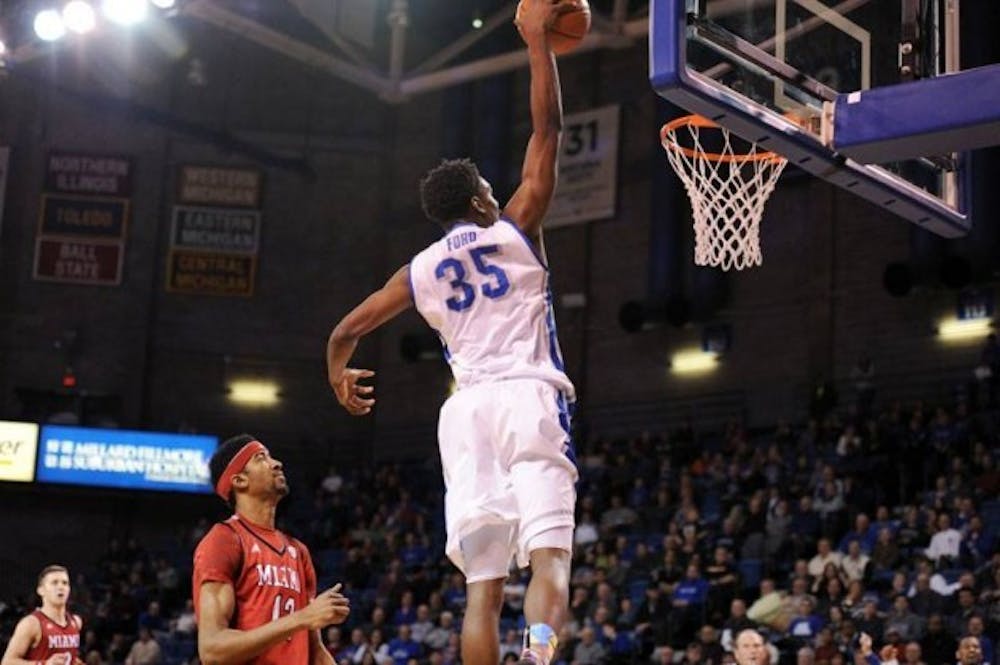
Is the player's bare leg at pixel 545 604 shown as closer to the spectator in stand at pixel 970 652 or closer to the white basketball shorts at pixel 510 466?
the white basketball shorts at pixel 510 466

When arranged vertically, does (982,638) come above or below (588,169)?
below

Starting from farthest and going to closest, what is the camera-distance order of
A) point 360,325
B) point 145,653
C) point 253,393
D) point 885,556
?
point 253,393
point 145,653
point 885,556
point 360,325

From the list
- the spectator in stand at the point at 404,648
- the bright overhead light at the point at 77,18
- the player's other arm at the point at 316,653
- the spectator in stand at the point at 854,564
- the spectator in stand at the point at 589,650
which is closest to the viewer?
the player's other arm at the point at 316,653

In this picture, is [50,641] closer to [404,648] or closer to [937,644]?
[937,644]

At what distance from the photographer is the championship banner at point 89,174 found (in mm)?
28500

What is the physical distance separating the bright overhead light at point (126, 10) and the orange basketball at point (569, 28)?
16.7m

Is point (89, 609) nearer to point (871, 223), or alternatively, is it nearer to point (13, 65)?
point (13, 65)

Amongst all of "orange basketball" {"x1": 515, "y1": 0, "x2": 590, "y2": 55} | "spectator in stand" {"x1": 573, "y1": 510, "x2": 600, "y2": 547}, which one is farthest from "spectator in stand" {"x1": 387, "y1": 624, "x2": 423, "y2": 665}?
"orange basketball" {"x1": 515, "y1": 0, "x2": 590, "y2": 55}

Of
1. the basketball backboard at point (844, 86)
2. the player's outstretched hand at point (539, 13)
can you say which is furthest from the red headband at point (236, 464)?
the basketball backboard at point (844, 86)

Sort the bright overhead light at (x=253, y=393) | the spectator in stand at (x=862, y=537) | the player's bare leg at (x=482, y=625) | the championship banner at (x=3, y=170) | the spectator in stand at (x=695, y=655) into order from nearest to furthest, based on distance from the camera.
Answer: the player's bare leg at (x=482, y=625)
the spectator in stand at (x=695, y=655)
the spectator in stand at (x=862, y=537)
the championship banner at (x=3, y=170)
the bright overhead light at (x=253, y=393)

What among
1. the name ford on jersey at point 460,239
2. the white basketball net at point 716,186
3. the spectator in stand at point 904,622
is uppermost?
the white basketball net at point 716,186

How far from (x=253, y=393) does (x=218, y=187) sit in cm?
393

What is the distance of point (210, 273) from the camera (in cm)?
2892

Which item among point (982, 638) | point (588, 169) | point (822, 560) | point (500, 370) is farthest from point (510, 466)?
point (588, 169)
